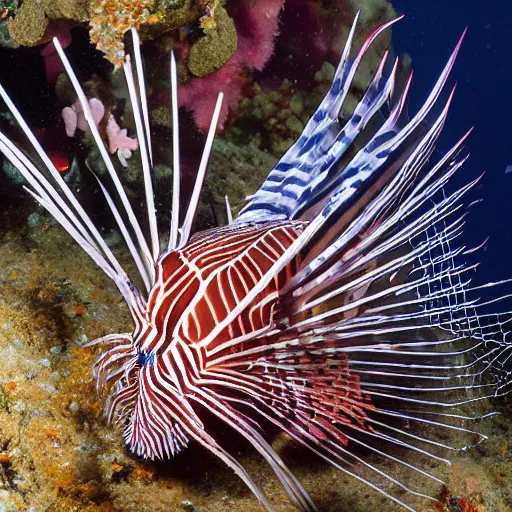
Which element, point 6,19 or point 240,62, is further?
point 240,62

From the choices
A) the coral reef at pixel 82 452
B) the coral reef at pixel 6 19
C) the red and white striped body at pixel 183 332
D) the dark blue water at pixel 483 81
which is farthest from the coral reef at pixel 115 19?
the dark blue water at pixel 483 81

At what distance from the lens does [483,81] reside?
16.0m

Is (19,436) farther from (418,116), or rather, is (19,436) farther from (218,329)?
(418,116)

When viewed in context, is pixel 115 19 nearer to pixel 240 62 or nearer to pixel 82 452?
pixel 240 62

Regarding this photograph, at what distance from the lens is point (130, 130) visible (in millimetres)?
3963

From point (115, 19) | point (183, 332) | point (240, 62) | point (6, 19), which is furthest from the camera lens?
point (240, 62)

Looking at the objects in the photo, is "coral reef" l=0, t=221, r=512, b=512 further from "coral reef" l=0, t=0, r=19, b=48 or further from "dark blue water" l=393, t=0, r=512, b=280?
"dark blue water" l=393, t=0, r=512, b=280

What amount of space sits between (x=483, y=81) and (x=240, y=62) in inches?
579

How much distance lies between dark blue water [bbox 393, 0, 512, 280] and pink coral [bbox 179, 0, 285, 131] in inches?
463

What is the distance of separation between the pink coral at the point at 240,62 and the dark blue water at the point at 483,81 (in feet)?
38.6

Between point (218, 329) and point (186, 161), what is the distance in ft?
9.08

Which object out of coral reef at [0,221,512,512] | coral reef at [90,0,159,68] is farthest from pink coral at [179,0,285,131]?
coral reef at [0,221,512,512]

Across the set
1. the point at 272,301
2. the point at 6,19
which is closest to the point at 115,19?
the point at 6,19

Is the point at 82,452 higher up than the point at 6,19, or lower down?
→ lower down
